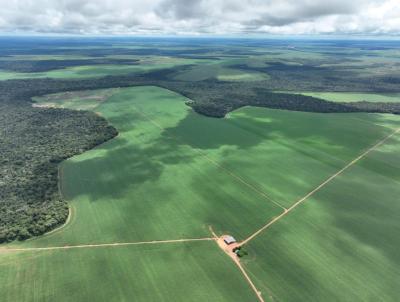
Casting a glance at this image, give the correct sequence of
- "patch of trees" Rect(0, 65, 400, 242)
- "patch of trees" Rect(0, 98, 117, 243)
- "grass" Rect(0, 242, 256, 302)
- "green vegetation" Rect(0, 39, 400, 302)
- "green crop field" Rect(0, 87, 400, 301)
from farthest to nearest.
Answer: "patch of trees" Rect(0, 65, 400, 242) → "patch of trees" Rect(0, 98, 117, 243) → "green vegetation" Rect(0, 39, 400, 302) → "green crop field" Rect(0, 87, 400, 301) → "grass" Rect(0, 242, 256, 302)

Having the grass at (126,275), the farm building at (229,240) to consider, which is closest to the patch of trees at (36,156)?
the grass at (126,275)

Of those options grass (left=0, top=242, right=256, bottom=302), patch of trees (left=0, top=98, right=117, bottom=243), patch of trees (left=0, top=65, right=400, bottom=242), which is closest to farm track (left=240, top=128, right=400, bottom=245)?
grass (left=0, top=242, right=256, bottom=302)

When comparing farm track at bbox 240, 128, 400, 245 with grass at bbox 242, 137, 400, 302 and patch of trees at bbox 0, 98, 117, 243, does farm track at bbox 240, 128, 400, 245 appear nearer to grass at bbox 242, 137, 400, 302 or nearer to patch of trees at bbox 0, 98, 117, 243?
grass at bbox 242, 137, 400, 302

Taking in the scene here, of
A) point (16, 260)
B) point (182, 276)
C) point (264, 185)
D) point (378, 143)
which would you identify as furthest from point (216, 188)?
point (378, 143)

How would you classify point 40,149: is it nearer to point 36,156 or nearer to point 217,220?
point 36,156

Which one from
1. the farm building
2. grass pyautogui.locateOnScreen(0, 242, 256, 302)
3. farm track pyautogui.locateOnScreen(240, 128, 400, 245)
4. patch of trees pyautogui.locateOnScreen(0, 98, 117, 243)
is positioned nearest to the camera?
grass pyautogui.locateOnScreen(0, 242, 256, 302)

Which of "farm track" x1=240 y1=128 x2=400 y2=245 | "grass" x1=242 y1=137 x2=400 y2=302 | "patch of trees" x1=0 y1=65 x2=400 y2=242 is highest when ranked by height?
"grass" x1=242 y1=137 x2=400 y2=302

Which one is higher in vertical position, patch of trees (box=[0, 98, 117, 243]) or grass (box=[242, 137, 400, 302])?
grass (box=[242, 137, 400, 302])
